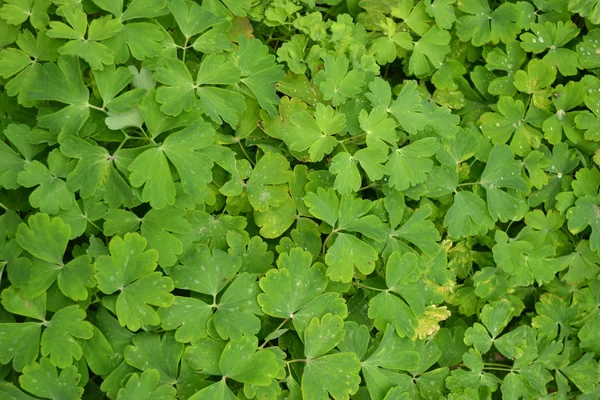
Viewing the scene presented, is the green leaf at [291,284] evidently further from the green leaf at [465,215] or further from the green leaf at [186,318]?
the green leaf at [465,215]

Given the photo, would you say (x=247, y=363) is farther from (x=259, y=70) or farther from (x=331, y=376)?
(x=259, y=70)

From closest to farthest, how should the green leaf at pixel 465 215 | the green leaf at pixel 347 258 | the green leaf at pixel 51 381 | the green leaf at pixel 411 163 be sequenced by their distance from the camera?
1. the green leaf at pixel 51 381
2. the green leaf at pixel 347 258
3. the green leaf at pixel 411 163
4. the green leaf at pixel 465 215

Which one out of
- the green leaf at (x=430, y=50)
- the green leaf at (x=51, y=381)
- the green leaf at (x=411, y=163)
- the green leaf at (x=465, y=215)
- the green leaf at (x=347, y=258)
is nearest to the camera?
the green leaf at (x=51, y=381)

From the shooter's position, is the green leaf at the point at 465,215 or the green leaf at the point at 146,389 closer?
the green leaf at the point at 146,389

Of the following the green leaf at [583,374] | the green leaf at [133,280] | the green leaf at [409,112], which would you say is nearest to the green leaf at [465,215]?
the green leaf at [409,112]

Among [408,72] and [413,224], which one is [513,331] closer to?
[413,224]

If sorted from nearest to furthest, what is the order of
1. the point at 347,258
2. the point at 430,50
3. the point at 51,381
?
the point at 51,381, the point at 347,258, the point at 430,50

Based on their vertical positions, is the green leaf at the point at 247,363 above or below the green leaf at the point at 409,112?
below

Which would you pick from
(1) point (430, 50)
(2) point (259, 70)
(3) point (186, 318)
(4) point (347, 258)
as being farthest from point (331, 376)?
(1) point (430, 50)

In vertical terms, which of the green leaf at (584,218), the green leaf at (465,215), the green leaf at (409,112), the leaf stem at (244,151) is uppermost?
the green leaf at (409,112)
